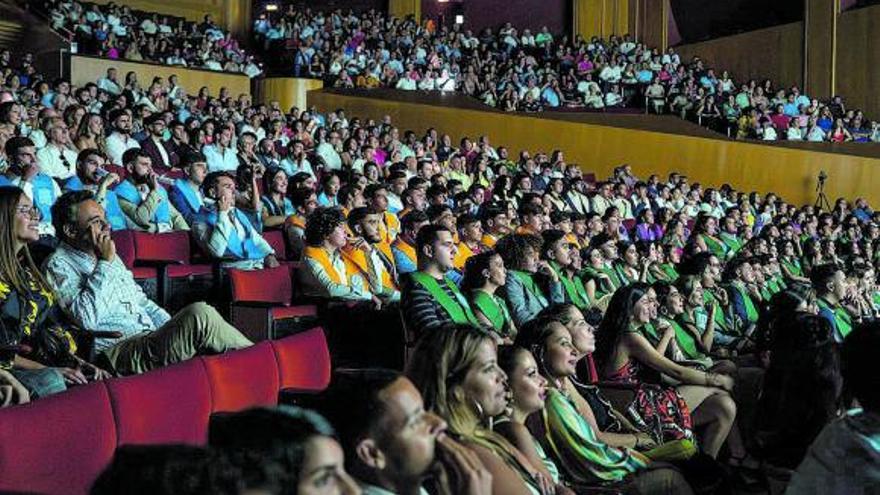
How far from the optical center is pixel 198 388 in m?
2.16

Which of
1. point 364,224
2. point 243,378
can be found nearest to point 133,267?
point 364,224

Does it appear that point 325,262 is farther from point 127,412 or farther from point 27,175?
point 127,412

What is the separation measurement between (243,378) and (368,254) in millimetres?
1826

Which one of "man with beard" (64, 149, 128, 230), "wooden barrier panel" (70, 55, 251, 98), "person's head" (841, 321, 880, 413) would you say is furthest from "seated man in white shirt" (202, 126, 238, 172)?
"person's head" (841, 321, 880, 413)

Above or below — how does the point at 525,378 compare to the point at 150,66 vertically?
below

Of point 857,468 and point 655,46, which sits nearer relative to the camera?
point 857,468

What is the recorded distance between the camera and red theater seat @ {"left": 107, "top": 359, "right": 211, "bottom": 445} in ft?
6.26

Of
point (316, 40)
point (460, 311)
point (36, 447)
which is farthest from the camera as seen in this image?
point (316, 40)

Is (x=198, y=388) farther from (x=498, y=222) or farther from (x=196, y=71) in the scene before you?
(x=196, y=71)

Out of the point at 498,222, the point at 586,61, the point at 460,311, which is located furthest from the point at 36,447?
the point at 586,61

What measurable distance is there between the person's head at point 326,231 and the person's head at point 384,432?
238cm

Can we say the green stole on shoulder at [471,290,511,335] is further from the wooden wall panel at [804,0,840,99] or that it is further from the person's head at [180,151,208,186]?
the wooden wall panel at [804,0,840,99]

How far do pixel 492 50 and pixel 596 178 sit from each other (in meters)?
3.30

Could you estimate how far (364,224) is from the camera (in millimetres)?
4094
